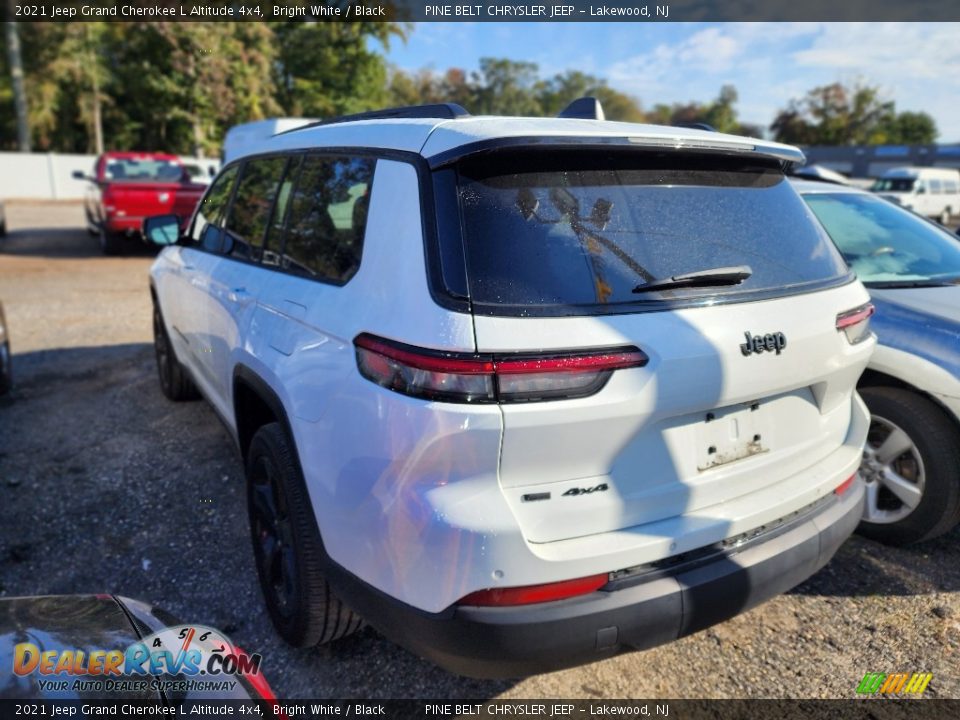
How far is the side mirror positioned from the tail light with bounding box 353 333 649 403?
345 centimetres

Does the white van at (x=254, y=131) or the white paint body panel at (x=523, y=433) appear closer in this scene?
the white paint body panel at (x=523, y=433)

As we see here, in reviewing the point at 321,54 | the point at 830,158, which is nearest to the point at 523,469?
the point at 321,54

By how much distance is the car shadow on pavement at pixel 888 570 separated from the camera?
294 cm

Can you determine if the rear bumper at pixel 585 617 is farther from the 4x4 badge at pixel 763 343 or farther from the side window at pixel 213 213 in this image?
the side window at pixel 213 213

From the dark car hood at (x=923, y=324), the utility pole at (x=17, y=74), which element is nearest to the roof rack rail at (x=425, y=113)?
the dark car hood at (x=923, y=324)

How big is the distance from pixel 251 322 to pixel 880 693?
261 cm

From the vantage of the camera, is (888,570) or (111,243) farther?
(111,243)

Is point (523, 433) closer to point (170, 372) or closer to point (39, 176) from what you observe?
point (170, 372)

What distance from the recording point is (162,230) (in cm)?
460

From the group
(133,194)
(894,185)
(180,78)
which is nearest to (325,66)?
(180,78)

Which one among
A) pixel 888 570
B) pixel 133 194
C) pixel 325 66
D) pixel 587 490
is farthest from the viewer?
pixel 325 66

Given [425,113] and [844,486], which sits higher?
[425,113]

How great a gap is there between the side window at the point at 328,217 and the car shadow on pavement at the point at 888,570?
2287 mm

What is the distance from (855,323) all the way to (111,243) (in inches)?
522
